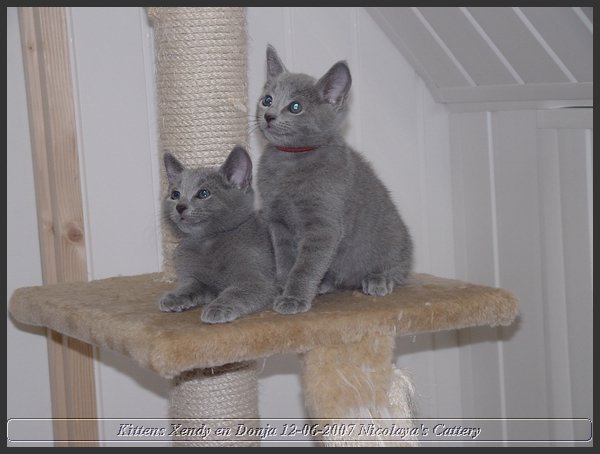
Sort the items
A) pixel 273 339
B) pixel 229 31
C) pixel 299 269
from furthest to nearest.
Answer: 1. pixel 229 31
2. pixel 299 269
3. pixel 273 339

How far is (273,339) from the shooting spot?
4.33ft

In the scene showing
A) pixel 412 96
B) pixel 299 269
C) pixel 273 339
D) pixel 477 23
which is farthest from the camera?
pixel 412 96

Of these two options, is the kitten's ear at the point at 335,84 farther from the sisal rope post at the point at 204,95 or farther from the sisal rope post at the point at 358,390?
the sisal rope post at the point at 358,390

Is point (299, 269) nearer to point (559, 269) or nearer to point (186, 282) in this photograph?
point (186, 282)

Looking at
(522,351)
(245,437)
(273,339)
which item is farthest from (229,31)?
(522,351)

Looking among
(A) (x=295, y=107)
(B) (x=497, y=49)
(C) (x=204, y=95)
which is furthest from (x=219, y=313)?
(B) (x=497, y=49)

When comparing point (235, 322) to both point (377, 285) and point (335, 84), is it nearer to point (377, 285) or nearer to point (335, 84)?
point (377, 285)

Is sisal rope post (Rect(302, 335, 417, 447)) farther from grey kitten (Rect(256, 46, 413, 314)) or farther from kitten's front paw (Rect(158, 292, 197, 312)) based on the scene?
kitten's front paw (Rect(158, 292, 197, 312))

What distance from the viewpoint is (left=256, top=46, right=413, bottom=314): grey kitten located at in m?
1.46

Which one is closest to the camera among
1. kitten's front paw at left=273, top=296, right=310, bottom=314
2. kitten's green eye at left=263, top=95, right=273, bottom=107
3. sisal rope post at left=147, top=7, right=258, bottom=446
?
kitten's front paw at left=273, top=296, right=310, bottom=314

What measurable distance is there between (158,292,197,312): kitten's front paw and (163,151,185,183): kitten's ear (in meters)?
0.22

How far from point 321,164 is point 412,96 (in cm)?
79

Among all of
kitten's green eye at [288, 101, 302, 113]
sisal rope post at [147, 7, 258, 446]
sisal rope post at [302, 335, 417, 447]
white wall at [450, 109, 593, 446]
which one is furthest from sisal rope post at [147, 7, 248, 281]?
white wall at [450, 109, 593, 446]

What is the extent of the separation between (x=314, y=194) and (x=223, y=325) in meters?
0.30
